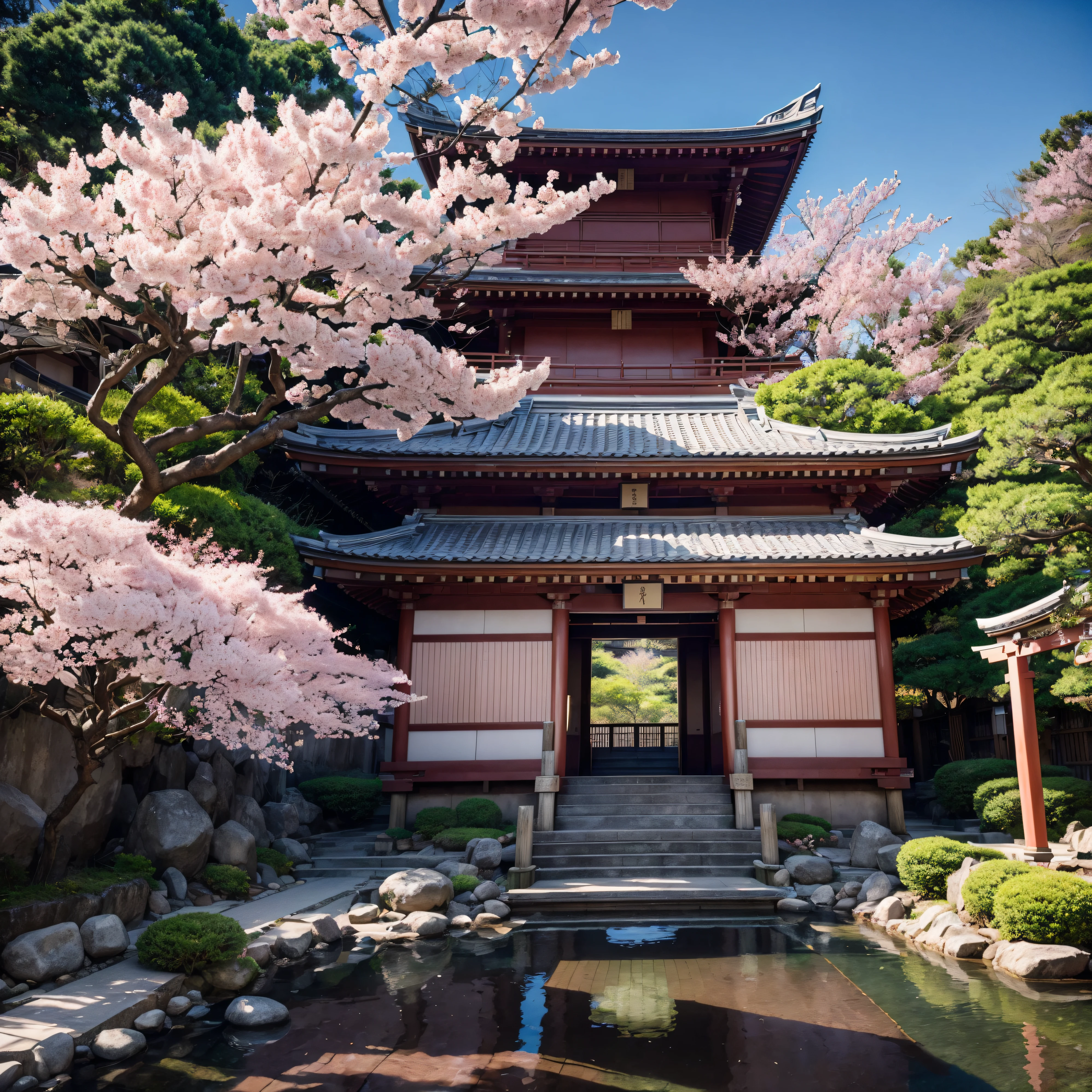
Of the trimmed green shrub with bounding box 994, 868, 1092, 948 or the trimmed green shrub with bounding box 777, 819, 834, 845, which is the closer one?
the trimmed green shrub with bounding box 994, 868, 1092, 948

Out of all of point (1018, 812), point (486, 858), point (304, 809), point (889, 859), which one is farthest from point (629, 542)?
point (1018, 812)

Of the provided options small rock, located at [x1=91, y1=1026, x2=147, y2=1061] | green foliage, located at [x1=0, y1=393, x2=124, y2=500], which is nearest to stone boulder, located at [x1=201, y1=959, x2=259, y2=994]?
small rock, located at [x1=91, y1=1026, x2=147, y2=1061]

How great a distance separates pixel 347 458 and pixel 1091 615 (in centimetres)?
1185

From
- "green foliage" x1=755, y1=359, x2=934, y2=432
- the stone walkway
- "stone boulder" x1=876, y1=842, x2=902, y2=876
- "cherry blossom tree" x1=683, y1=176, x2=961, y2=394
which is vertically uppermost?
"cherry blossom tree" x1=683, y1=176, x2=961, y2=394

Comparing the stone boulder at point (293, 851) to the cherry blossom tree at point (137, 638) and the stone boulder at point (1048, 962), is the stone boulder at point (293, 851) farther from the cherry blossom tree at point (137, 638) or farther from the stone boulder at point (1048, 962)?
the stone boulder at point (1048, 962)

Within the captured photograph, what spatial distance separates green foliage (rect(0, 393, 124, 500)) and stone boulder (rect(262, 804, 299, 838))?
6.35 m

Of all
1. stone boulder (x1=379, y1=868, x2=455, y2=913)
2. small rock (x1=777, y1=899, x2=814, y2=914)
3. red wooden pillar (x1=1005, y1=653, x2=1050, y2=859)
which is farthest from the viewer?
red wooden pillar (x1=1005, y1=653, x2=1050, y2=859)

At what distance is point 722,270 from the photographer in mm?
19906

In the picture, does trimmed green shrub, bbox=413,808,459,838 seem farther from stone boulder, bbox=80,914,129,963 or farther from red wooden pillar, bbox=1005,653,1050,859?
red wooden pillar, bbox=1005,653,1050,859

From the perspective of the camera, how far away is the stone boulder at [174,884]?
9.79 meters

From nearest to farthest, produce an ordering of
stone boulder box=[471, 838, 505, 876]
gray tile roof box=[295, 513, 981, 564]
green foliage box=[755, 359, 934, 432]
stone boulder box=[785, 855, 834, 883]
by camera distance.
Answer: stone boulder box=[785, 855, 834, 883] → stone boulder box=[471, 838, 505, 876] → gray tile roof box=[295, 513, 981, 564] → green foliage box=[755, 359, 934, 432]

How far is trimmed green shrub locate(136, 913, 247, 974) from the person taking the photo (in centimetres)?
734

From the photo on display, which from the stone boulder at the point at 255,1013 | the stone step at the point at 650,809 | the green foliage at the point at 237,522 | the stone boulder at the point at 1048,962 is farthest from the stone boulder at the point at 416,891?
the stone boulder at the point at 1048,962

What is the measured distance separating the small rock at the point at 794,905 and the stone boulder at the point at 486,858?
3.97 meters
